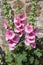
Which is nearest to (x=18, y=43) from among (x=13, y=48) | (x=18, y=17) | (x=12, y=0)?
(x=13, y=48)

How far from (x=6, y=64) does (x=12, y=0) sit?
85cm

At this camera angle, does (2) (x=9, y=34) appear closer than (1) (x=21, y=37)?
Yes

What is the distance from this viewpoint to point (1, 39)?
404 cm

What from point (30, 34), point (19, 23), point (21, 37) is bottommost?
point (21, 37)

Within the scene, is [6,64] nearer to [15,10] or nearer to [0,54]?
[0,54]

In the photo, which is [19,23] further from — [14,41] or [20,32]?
[14,41]

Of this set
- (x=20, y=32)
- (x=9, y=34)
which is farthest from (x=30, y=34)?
(x=9, y=34)

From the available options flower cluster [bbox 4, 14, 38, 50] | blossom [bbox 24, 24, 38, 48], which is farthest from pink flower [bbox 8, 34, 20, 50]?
blossom [bbox 24, 24, 38, 48]

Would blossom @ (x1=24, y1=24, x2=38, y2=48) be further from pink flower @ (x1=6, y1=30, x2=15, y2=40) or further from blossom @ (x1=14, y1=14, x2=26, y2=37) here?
pink flower @ (x1=6, y1=30, x2=15, y2=40)

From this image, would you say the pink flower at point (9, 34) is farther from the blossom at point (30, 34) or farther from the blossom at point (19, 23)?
the blossom at point (30, 34)

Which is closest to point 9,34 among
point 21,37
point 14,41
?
point 14,41

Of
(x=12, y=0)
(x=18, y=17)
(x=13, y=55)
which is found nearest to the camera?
(x=18, y=17)

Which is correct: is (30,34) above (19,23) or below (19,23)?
below

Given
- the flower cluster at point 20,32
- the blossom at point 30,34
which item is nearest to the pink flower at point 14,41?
the flower cluster at point 20,32
